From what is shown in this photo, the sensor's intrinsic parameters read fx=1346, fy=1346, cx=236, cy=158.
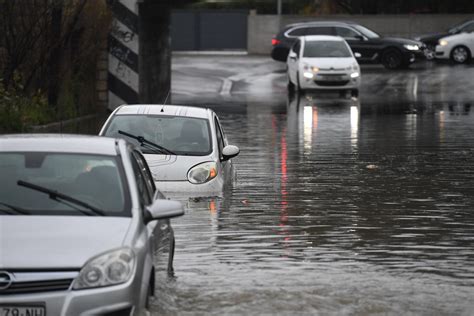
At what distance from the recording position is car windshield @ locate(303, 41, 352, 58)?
128 ft

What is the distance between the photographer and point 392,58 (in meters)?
46.8

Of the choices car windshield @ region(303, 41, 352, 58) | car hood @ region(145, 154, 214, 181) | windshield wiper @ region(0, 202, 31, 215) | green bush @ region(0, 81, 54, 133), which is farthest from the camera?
car windshield @ region(303, 41, 352, 58)

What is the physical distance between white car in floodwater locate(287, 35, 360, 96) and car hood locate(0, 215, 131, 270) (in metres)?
29.1

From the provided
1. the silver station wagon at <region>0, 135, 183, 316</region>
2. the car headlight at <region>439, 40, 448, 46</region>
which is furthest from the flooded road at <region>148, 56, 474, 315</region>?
the car headlight at <region>439, 40, 448, 46</region>

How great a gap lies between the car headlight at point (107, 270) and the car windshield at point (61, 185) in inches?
29.3

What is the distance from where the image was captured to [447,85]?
4116 cm

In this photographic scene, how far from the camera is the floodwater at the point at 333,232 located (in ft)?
33.5

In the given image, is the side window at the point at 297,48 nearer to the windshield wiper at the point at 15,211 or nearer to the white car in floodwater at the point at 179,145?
the white car in floodwater at the point at 179,145

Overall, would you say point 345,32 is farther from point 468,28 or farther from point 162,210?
point 162,210

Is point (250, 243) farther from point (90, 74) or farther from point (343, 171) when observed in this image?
point (90, 74)

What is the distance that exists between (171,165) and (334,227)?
2.34 m

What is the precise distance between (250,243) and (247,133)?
13.4 m

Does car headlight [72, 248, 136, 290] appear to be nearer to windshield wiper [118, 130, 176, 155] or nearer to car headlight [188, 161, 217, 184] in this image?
car headlight [188, 161, 217, 184]

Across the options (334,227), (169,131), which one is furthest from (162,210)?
(169,131)
